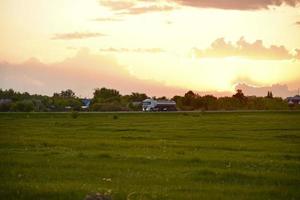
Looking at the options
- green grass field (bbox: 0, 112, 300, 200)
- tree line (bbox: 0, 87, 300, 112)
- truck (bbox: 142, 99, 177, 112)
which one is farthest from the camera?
truck (bbox: 142, 99, 177, 112)

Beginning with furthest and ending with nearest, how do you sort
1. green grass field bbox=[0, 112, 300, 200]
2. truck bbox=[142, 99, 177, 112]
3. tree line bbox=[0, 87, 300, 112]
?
truck bbox=[142, 99, 177, 112] < tree line bbox=[0, 87, 300, 112] < green grass field bbox=[0, 112, 300, 200]

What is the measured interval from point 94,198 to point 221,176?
343 inches

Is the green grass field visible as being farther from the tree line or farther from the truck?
the truck

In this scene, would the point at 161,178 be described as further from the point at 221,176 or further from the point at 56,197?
the point at 56,197

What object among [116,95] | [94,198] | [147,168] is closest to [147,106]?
[116,95]

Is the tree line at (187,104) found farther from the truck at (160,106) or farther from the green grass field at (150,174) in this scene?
Result: the green grass field at (150,174)

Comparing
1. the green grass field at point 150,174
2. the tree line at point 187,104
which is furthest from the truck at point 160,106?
the green grass field at point 150,174

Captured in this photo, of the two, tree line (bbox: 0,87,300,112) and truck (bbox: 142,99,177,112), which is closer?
tree line (bbox: 0,87,300,112)

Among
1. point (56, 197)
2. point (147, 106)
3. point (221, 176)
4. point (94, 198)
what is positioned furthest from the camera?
point (147, 106)

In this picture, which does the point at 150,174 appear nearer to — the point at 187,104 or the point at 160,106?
the point at 160,106

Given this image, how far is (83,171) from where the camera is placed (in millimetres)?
22906

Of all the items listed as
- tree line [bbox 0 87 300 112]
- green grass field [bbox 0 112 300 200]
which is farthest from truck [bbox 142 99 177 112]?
green grass field [bbox 0 112 300 200]

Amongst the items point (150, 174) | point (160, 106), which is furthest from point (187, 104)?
point (150, 174)

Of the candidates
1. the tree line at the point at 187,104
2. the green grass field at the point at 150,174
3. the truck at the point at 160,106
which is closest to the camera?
the green grass field at the point at 150,174
